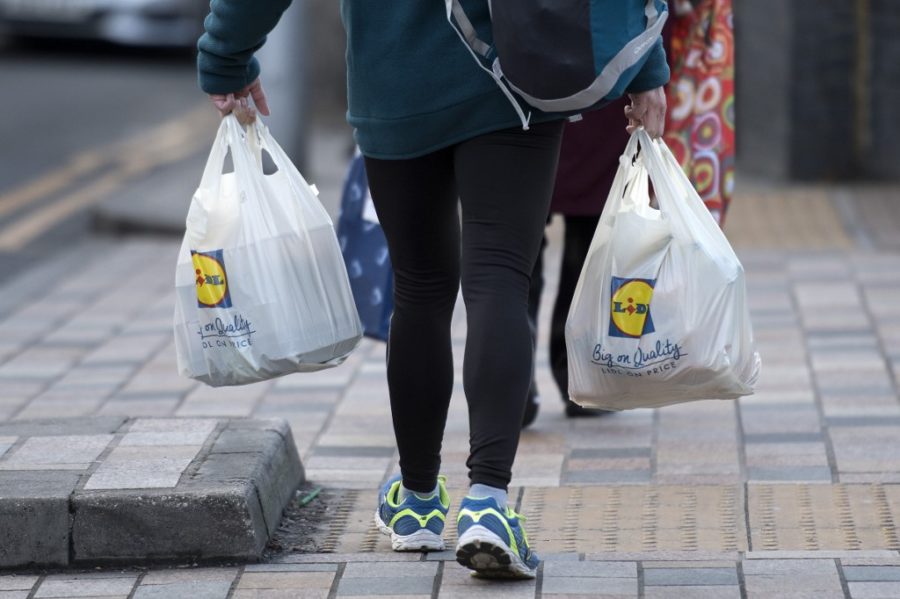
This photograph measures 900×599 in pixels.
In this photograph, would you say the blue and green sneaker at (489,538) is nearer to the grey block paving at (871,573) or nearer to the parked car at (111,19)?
the grey block paving at (871,573)

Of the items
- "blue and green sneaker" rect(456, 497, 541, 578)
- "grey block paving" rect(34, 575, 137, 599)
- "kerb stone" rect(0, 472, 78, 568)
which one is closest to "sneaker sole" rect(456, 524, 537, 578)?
"blue and green sneaker" rect(456, 497, 541, 578)

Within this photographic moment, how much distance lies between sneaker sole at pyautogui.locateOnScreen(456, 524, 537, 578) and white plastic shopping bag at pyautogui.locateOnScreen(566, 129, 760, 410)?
1.31ft

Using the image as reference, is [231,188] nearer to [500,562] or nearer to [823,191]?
[500,562]

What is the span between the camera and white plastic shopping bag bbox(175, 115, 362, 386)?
3.08 meters

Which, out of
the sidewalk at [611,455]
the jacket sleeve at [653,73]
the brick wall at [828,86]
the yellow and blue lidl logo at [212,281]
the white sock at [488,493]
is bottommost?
the brick wall at [828,86]

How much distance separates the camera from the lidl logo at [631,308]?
2.92m

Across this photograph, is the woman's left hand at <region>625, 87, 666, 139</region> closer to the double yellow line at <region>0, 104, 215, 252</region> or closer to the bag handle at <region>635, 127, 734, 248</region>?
the bag handle at <region>635, 127, 734, 248</region>

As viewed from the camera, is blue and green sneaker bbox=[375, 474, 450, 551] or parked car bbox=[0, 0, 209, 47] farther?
parked car bbox=[0, 0, 209, 47]

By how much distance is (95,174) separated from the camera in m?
10.3

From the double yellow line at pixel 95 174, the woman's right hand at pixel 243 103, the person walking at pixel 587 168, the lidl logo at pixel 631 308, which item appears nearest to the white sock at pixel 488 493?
the lidl logo at pixel 631 308

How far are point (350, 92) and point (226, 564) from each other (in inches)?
38.5

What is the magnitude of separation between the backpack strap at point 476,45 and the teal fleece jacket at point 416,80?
2 cm

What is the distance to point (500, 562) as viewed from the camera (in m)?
2.78

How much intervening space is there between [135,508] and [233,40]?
95cm
